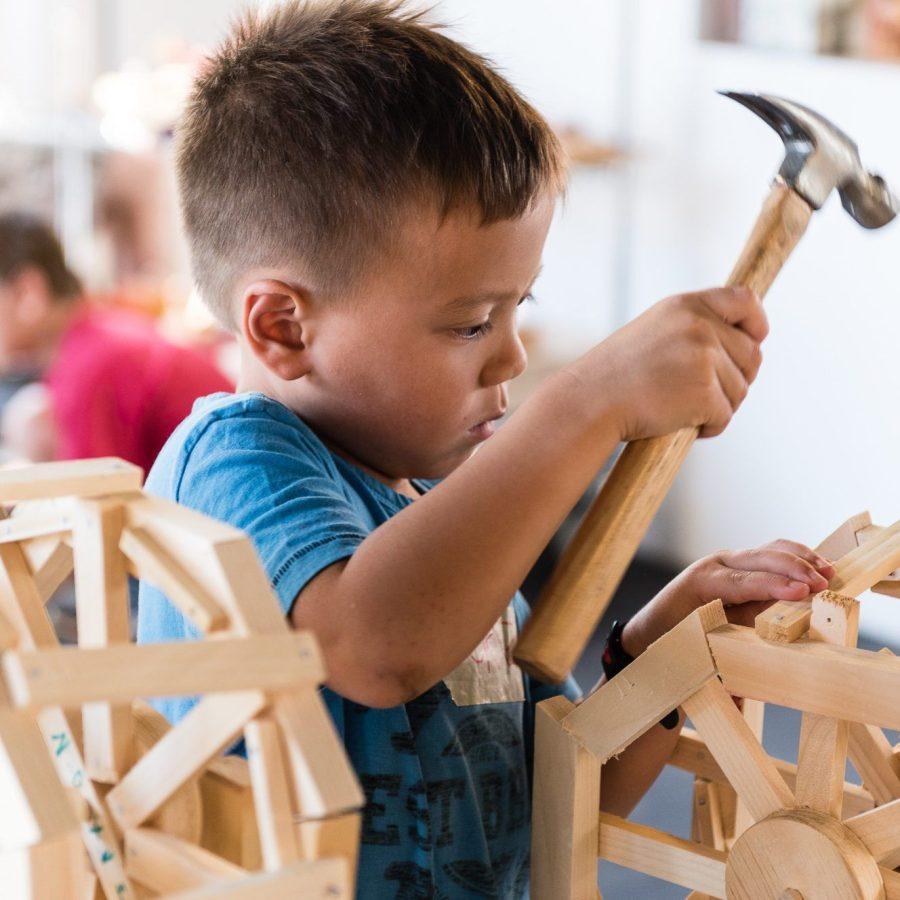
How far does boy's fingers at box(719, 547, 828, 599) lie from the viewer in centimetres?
70

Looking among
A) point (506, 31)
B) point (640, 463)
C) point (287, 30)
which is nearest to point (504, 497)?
point (640, 463)

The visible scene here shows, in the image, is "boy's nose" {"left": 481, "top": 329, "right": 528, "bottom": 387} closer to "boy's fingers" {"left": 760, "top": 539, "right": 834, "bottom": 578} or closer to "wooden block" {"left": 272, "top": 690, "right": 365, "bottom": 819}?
"boy's fingers" {"left": 760, "top": 539, "right": 834, "bottom": 578}

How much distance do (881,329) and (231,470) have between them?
85.4 inches

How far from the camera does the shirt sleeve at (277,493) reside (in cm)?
62

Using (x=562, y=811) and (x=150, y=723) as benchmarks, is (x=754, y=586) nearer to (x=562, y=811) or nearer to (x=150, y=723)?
(x=562, y=811)

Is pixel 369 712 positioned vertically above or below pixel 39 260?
above

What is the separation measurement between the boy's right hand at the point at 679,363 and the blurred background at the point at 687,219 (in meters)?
1.53

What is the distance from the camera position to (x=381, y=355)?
0.72m

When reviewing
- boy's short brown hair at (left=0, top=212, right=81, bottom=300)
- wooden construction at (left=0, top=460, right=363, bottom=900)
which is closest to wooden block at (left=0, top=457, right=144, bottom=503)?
wooden construction at (left=0, top=460, right=363, bottom=900)

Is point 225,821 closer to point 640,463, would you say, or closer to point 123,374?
point 640,463

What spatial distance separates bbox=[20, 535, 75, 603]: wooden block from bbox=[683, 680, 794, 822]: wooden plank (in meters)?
0.31

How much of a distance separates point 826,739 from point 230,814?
11.5 inches

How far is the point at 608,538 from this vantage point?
2.32 feet

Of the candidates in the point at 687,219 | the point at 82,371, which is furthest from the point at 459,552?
the point at 687,219
